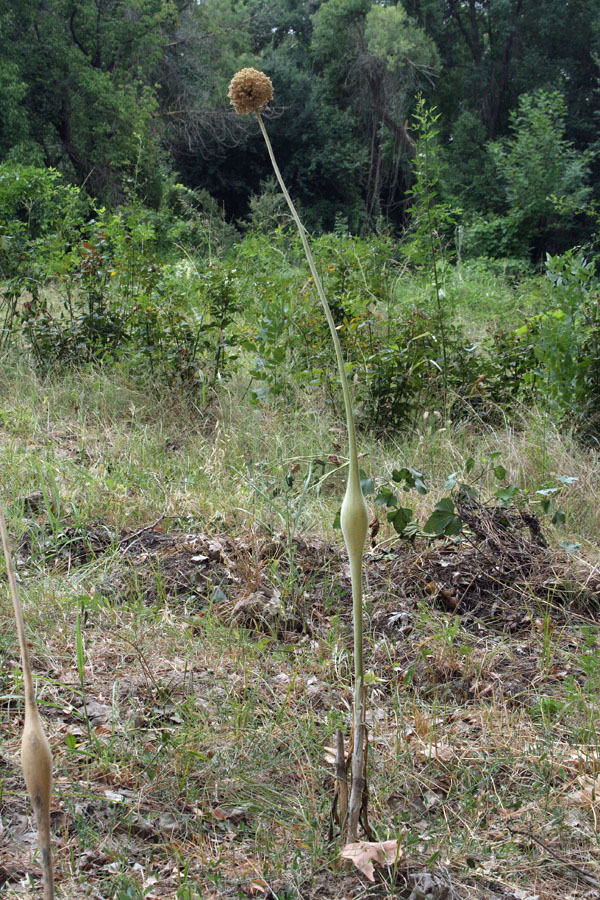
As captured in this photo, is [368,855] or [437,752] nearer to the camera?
[368,855]

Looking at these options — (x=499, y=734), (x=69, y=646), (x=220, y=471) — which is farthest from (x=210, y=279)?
(x=499, y=734)

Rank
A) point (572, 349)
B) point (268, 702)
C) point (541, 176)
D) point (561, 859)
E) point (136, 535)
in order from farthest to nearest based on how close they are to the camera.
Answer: point (541, 176), point (572, 349), point (136, 535), point (268, 702), point (561, 859)

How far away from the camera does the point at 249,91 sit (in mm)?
1088

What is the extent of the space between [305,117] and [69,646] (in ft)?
72.0

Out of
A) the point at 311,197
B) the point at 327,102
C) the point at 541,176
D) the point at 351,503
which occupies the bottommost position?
the point at 351,503

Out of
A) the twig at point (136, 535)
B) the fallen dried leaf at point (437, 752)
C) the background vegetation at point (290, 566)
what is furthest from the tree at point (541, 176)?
the fallen dried leaf at point (437, 752)

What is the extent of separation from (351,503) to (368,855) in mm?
726

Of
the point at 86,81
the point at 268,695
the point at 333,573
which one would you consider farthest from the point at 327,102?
the point at 268,695

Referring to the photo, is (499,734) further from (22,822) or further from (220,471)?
(220,471)

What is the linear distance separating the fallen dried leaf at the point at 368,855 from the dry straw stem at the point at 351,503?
21 millimetres

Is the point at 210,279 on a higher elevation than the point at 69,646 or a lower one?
higher

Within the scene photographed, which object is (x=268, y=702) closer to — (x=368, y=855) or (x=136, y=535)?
(x=368, y=855)

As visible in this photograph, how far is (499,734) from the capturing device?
179 cm

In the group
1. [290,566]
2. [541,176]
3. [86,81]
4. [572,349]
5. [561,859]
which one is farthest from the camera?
[541,176]
